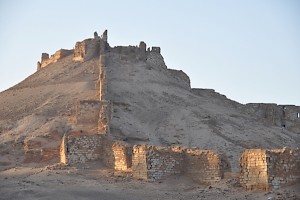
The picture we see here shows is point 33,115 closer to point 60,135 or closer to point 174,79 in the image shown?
point 60,135

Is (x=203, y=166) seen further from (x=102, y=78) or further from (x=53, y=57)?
(x=53, y=57)

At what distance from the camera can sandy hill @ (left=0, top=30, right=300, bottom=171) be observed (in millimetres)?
26188

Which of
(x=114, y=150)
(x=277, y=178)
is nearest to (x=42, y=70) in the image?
(x=114, y=150)

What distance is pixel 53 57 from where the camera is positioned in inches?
1625

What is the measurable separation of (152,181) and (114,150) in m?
2.58

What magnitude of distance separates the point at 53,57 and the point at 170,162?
82.1 ft

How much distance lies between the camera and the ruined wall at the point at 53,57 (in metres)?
40.6

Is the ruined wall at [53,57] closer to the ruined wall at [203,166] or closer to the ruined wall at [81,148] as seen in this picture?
the ruined wall at [81,148]

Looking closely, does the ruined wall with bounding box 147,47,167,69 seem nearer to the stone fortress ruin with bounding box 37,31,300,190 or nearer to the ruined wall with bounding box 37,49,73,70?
the ruined wall with bounding box 37,49,73,70

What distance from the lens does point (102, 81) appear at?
30.6m

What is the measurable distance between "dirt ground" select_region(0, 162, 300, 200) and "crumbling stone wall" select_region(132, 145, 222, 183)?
29cm

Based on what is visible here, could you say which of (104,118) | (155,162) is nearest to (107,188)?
(155,162)

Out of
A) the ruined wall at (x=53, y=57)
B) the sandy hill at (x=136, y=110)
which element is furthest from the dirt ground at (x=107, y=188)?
the ruined wall at (x=53, y=57)

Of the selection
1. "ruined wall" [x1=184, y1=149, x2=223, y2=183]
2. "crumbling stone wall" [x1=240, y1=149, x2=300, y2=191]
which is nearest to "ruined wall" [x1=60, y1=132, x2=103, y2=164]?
"ruined wall" [x1=184, y1=149, x2=223, y2=183]
